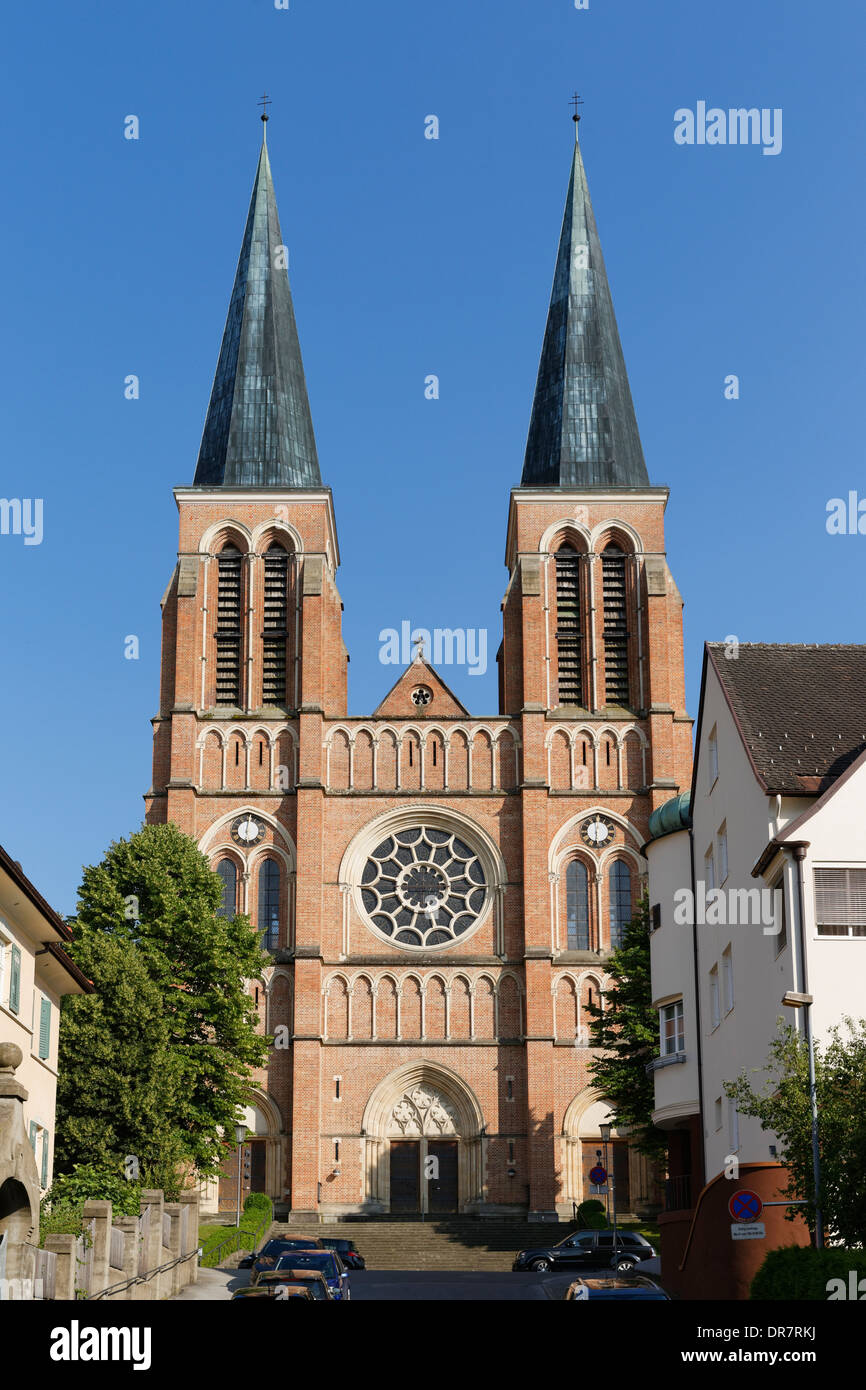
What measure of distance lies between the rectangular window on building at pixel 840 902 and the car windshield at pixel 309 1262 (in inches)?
435

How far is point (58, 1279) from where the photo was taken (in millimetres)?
21438

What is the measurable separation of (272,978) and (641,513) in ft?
72.7

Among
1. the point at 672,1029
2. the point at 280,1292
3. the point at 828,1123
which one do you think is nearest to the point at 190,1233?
the point at 672,1029

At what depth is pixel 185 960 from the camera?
52.7 m

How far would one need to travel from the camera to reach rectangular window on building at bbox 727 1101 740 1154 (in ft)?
103

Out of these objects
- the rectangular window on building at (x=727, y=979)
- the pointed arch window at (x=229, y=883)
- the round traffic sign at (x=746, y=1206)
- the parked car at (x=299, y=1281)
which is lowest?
the parked car at (x=299, y=1281)

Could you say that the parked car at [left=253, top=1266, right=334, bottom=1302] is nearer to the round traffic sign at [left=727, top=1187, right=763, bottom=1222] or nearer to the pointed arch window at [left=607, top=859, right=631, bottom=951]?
the round traffic sign at [left=727, top=1187, right=763, bottom=1222]

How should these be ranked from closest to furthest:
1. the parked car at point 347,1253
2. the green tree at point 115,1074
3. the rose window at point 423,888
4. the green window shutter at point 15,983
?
the green window shutter at point 15,983, the green tree at point 115,1074, the parked car at point 347,1253, the rose window at point 423,888

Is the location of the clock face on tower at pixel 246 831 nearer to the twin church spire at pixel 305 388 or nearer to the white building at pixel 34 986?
the twin church spire at pixel 305 388

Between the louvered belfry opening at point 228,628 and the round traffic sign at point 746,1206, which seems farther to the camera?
the louvered belfry opening at point 228,628

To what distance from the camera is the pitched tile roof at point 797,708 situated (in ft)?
100

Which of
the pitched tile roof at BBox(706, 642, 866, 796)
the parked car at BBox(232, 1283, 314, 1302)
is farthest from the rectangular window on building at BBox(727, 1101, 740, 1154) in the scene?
the parked car at BBox(232, 1283, 314, 1302)

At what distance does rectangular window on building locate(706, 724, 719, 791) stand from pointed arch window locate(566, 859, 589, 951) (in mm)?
27186

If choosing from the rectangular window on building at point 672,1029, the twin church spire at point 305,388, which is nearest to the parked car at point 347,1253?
the rectangular window on building at point 672,1029
